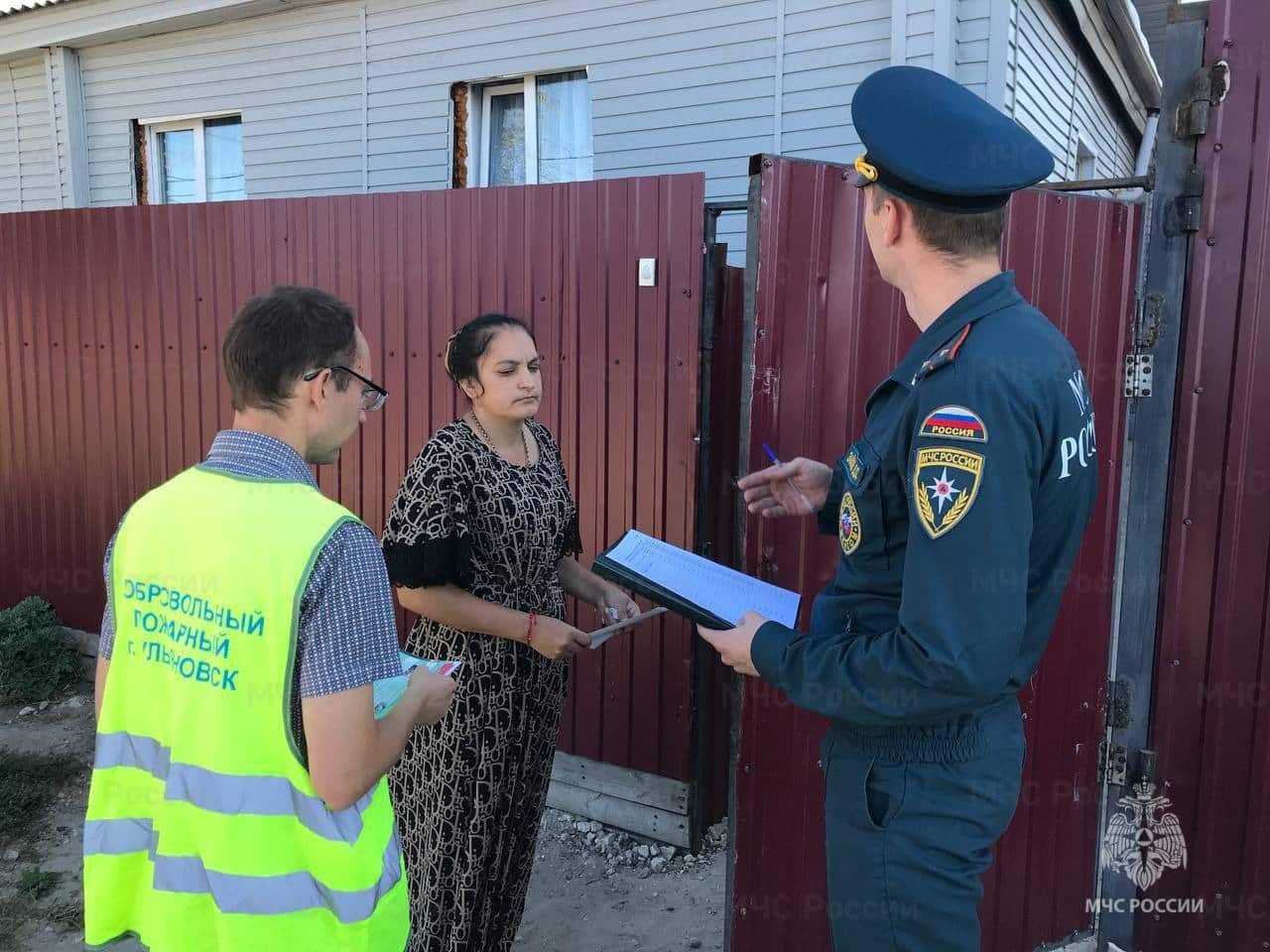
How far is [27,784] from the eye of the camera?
4.31 metres

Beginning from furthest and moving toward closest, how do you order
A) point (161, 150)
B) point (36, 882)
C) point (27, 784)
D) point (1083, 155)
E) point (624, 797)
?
point (161, 150), point (1083, 155), point (27, 784), point (624, 797), point (36, 882)

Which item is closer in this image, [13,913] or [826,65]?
[13,913]

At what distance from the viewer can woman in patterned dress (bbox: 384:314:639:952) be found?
2.37 meters

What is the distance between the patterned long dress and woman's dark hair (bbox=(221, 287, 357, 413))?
84 cm

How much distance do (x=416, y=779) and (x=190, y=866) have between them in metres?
1.17

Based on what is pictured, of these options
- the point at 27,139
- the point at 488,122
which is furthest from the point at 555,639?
the point at 27,139

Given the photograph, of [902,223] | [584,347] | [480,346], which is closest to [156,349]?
[584,347]

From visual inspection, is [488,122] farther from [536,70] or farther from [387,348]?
[387,348]

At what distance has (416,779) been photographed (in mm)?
2570

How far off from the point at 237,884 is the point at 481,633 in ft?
3.62

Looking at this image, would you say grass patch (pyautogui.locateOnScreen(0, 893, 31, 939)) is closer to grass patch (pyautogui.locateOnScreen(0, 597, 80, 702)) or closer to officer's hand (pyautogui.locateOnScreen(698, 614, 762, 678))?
grass patch (pyautogui.locateOnScreen(0, 597, 80, 702))

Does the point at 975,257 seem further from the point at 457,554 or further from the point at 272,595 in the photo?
the point at 457,554

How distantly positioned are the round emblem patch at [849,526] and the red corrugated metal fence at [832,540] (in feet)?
3.47

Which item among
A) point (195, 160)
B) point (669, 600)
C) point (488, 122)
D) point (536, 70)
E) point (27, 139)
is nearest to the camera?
point (669, 600)
